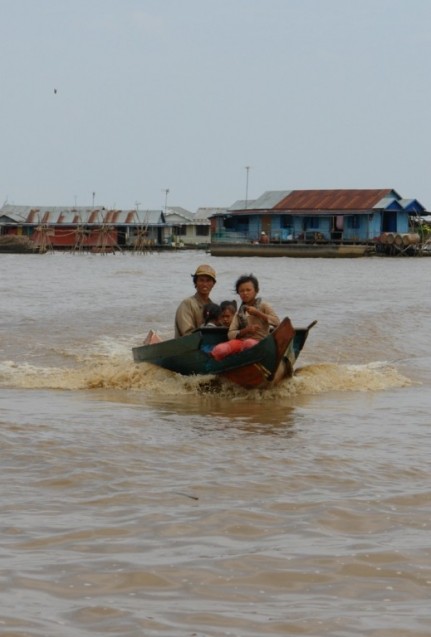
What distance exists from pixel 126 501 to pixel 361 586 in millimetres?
1530

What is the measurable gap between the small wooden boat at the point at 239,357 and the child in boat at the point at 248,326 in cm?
8

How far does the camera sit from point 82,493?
509cm

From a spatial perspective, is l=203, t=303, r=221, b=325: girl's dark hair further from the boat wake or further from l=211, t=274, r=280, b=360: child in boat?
the boat wake

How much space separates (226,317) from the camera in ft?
31.3

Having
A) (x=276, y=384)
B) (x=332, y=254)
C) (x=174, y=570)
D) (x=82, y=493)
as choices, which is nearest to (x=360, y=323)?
(x=276, y=384)

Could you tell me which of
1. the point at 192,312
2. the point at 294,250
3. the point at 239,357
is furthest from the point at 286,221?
the point at 239,357

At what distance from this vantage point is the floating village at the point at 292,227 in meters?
54.3

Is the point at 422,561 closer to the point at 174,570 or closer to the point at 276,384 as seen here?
the point at 174,570

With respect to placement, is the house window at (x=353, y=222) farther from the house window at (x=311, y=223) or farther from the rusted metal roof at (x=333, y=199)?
the house window at (x=311, y=223)

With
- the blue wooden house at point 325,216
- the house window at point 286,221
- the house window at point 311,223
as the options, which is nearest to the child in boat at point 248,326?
the blue wooden house at point 325,216

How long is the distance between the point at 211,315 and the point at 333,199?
154 feet

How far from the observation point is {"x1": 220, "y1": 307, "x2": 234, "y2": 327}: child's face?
373 inches

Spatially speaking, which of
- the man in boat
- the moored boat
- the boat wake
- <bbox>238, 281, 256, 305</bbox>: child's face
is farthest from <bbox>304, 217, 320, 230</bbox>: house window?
<bbox>238, 281, 256, 305</bbox>: child's face

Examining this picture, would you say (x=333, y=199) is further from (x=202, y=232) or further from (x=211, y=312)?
(x=211, y=312)
